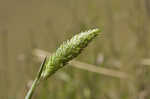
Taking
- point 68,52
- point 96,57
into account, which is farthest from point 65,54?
point 96,57

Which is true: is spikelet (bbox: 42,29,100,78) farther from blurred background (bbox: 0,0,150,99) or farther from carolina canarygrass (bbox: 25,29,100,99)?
blurred background (bbox: 0,0,150,99)

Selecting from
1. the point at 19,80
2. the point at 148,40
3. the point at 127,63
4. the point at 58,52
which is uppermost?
the point at 58,52

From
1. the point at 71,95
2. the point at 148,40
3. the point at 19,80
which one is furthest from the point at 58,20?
the point at 71,95

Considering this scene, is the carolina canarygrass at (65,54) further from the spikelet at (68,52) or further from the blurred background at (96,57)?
the blurred background at (96,57)

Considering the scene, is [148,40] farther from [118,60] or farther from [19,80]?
[19,80]

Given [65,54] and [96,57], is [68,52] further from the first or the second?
[96,57]

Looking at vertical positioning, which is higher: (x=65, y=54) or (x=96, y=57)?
(x=65, y=54)

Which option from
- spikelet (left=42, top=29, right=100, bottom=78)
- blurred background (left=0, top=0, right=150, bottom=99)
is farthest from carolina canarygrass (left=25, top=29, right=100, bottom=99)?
blurred background (left=0, top=0, right=150, bottom=99)
